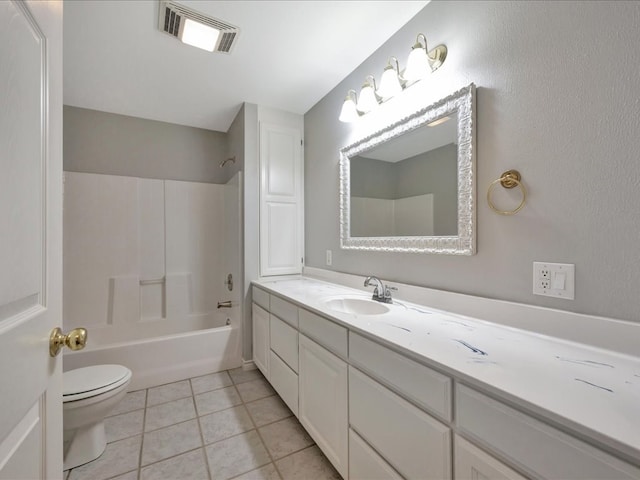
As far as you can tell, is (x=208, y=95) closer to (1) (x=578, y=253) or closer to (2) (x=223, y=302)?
(2) (x=223, y=302)

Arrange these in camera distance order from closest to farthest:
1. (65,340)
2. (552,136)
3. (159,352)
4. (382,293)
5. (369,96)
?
(65,340)
(552,136)
(382,293)
(369,96)
(159,352)

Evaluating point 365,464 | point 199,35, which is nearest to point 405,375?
point 365,464

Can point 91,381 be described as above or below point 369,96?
below

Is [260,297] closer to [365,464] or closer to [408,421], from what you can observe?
[365,464]

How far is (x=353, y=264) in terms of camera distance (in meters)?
1.97

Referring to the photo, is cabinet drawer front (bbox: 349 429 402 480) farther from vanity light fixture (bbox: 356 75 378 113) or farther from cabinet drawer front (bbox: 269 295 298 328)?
vanity light fixture (bbox: 356 75 378 113)

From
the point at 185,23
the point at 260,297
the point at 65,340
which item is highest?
the point at 185,23

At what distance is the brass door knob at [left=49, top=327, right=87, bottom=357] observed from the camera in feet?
2.06

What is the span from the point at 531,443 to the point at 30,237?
109cm

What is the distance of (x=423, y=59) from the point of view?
4.33ft

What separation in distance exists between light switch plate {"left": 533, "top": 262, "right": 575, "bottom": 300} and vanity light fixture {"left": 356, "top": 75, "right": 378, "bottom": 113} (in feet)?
4.05

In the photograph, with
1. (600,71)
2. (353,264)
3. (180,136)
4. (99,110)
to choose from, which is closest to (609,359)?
(600,71)

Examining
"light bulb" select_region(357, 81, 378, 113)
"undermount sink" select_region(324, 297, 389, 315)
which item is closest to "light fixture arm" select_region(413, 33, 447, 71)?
"light bulb" select_region(357, 81, 378, 113)

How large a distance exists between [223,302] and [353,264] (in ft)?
5.26
